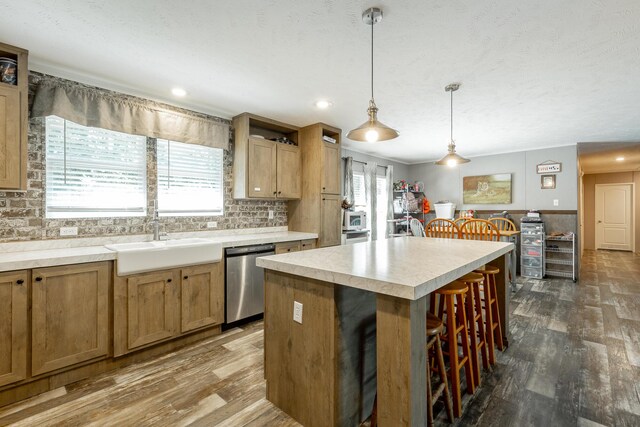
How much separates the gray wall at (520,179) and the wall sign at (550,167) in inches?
2.2

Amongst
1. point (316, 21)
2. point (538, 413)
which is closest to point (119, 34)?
point (316, 21)

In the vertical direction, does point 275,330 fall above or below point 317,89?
below

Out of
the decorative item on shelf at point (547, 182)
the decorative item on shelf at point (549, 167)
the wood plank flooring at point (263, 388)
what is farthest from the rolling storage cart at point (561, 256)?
the wood plank flooring at point (263, 388)

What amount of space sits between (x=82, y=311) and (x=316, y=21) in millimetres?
2614

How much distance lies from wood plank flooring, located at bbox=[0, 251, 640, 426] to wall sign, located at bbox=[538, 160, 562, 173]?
308cm

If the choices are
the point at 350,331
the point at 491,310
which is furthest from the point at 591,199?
the point at 350,331

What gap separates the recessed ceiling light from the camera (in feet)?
10.7

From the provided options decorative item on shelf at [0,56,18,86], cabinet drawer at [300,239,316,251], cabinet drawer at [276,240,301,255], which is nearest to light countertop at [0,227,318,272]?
cabinet drawer at [276,240,301,255]

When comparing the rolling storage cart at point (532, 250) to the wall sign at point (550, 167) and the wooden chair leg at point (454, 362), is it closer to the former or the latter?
the wall sign at point (550, 167)

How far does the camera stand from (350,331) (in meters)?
1.62

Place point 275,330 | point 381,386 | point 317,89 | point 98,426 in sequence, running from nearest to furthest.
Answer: point 381,386 < point 98,426 < point 275,330 < point 317,89

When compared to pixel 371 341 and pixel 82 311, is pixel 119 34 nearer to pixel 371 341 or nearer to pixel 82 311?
pixel 82 311

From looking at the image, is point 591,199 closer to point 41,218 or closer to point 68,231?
point 68,231

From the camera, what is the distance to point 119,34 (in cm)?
202
